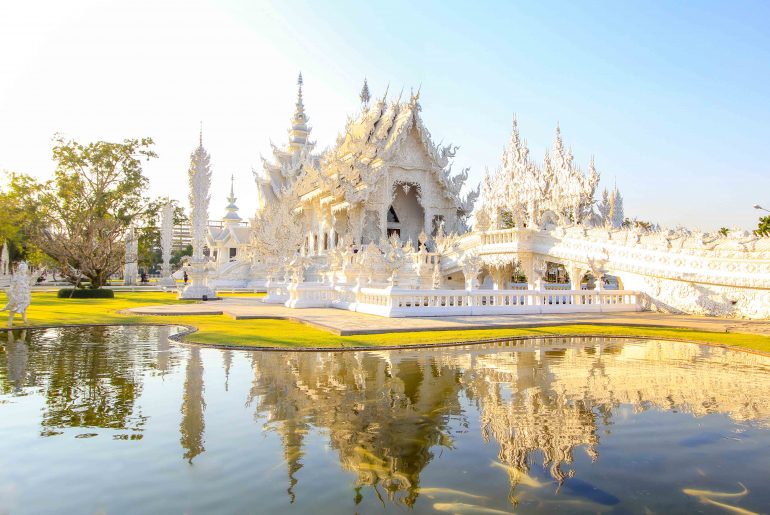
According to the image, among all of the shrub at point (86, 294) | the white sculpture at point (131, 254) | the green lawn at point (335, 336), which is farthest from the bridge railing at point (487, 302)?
the white sculpture at point (131, 254)

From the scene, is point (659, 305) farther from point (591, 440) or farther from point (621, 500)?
point (621, 500)

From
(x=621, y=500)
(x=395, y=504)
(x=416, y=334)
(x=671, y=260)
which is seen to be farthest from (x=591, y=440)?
(x=671, y=260)

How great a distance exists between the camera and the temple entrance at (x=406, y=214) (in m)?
34.1

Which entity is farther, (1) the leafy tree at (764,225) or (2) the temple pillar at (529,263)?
(1) the leafy tree at (764,225)

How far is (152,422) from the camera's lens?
4926 millimetres

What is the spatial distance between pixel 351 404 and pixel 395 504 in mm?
2280

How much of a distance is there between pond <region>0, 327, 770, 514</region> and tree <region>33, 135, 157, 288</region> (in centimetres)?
2318

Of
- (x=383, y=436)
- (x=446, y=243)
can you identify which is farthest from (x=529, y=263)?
(x=383, y=436)

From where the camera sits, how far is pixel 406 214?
34375mm

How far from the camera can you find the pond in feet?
11.3

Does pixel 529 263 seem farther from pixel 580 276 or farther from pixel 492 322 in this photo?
pixel 492 322

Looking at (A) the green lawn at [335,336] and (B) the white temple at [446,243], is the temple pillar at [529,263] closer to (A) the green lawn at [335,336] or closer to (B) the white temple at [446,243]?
(B) the white temple at [446,243]

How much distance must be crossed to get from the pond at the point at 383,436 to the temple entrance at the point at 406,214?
2614cm

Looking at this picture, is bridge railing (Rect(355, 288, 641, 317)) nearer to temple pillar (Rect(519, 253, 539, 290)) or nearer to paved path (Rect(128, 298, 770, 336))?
paved path (Rect(128, 298, 770, 336))
